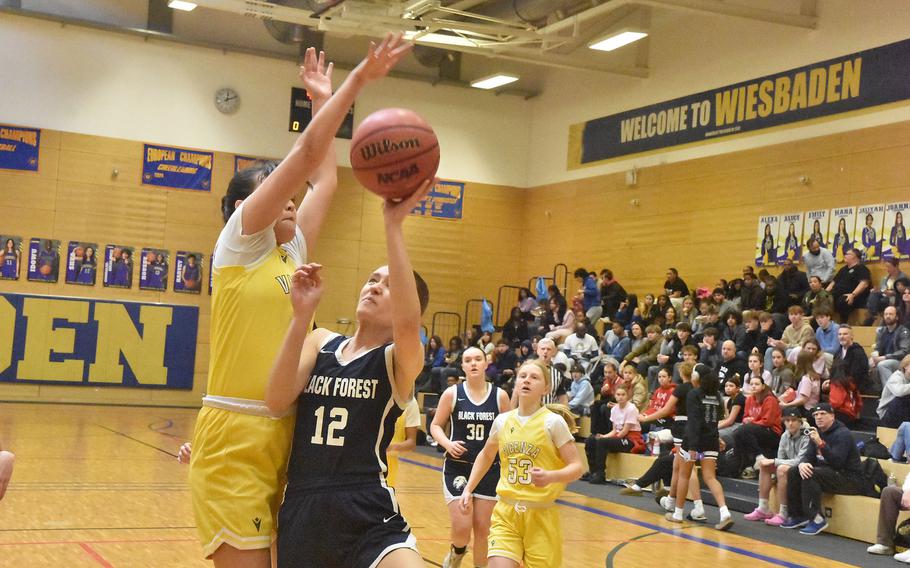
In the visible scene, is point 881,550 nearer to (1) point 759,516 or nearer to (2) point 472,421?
(1) point 759,516

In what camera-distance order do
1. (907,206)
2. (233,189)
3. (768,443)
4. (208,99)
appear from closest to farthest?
(233,189), (768,443), (907,206), (208,99)

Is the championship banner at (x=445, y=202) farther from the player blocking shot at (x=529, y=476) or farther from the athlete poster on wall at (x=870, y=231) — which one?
the player blocking shot at (x=529, y=476)

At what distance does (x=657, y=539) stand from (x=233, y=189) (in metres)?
7.31

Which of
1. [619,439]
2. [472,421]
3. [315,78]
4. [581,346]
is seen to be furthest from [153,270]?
[315,78]

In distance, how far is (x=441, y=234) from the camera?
24531mm

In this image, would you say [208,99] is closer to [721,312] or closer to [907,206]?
[721,312]

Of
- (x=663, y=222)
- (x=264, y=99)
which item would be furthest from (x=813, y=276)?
(x=264, y=99)

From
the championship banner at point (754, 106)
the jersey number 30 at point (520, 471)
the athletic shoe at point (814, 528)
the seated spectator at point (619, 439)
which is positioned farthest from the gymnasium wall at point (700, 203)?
the jersey number 30 at point (520, 471)

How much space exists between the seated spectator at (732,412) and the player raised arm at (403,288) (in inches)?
388

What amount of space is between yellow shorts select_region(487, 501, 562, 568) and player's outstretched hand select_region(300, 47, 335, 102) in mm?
2968

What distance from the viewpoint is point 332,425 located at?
3.12 metres

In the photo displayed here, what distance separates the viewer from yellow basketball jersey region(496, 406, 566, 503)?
5691mm

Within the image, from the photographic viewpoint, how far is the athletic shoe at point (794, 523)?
35.3 ft

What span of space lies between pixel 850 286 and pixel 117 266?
14.5 metres
